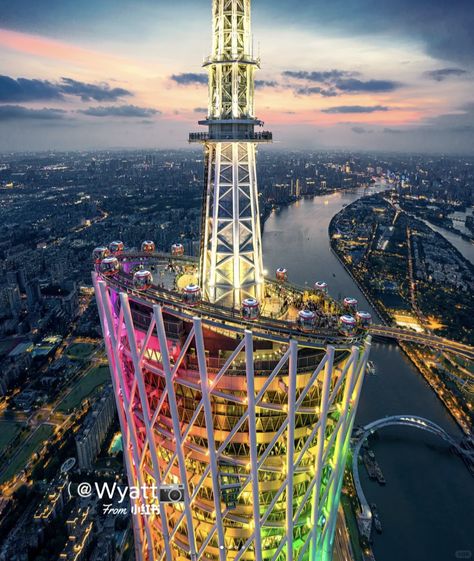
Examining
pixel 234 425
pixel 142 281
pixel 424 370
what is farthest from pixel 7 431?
pixel 424 370

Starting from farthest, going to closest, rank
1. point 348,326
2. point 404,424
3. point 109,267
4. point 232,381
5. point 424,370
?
point 424,370, point 404,424, point 109,267, point 232,381, point 348,326

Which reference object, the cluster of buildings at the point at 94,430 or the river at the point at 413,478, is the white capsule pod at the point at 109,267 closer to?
the cluster of buildings at the point at 94,430

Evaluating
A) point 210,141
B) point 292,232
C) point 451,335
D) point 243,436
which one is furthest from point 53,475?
point 292,232

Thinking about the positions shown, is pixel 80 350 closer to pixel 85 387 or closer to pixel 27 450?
pixel 85 387

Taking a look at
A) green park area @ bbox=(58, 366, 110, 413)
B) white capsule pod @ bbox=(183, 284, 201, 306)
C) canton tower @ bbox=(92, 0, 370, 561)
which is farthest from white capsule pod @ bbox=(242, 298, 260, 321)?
green park area @ bbox=(58, 366, 110, 413)

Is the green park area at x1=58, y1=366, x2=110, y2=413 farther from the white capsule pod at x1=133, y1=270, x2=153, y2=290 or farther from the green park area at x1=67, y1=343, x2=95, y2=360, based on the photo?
the white capsule pod at x1=133, y1=270, x2=153, y2=290

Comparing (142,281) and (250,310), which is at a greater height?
(142,281)

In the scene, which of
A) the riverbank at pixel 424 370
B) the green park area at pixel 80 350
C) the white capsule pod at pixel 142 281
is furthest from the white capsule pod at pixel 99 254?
the green park area at pixel 80 350
